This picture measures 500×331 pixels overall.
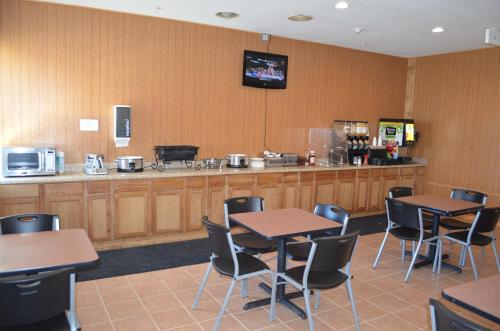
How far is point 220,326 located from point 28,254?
144 centimetres

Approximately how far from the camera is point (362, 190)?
259 inches

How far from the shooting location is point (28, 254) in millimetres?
2301

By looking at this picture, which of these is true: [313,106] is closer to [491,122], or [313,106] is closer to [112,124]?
[491,122]

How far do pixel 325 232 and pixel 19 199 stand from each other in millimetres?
3055

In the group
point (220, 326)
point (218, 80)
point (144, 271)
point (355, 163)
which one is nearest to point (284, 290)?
point (220, 326)

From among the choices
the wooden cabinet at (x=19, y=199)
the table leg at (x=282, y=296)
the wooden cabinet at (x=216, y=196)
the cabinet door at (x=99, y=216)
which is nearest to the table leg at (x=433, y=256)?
the table leg at (x=282, y=296)

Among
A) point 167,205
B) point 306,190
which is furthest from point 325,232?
point 306,190

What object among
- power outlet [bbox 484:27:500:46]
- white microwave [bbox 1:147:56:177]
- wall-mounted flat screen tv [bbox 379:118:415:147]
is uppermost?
power outlet [bbox 484:27:500:46]

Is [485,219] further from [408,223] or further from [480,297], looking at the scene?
[480,297]

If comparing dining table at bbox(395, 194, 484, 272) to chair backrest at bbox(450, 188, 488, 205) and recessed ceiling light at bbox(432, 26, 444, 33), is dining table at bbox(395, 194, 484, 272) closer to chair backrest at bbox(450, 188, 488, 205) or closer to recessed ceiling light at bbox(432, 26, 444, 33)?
chair backrest at bbox(450, 188, 488, 205)

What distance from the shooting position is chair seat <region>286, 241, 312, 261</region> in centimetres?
334

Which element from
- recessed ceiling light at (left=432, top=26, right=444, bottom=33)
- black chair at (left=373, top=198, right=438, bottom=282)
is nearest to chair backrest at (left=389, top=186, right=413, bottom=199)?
black chair at (left=373, top=198, right=438, bottom=282)

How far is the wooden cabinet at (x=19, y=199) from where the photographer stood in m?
4.06

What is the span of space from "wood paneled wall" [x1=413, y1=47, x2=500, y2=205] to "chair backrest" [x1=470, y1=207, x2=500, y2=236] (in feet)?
8.60
